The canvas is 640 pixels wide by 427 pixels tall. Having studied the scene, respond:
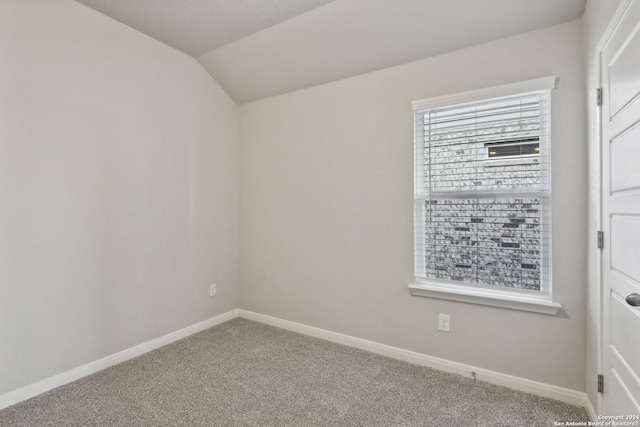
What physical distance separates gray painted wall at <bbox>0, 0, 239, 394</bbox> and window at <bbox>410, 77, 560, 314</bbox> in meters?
2.04

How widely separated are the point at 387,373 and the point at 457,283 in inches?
32.4

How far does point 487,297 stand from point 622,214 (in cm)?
98

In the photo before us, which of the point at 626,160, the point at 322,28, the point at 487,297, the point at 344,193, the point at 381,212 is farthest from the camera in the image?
the point at 344,193

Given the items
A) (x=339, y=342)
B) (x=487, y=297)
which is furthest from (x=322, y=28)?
(x=339, y=342)

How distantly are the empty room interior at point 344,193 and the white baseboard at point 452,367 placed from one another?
0.02 metres

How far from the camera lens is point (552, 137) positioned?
1946mm

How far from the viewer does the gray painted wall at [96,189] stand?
6.37ft

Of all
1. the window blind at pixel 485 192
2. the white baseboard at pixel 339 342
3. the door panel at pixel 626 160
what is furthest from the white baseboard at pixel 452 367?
the door panel at pixel 626 160

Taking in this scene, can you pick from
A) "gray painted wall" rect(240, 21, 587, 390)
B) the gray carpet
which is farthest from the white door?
the gray carpet

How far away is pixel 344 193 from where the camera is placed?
108 inches

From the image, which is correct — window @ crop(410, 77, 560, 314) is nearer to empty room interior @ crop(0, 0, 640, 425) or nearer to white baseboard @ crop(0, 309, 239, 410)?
empty room interior @ crop(0, 0, 640, 425)

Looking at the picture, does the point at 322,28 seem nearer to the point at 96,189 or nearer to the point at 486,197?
the point at 486,197

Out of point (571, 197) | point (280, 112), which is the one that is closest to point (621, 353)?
point (571, 197)

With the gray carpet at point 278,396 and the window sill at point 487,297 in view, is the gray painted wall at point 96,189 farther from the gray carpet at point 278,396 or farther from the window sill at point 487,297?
the window sill at point 487,297
